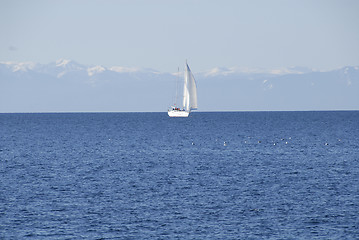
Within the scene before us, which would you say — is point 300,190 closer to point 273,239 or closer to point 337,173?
point 337,173

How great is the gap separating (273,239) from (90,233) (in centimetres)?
1213

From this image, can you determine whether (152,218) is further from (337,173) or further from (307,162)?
(307,162)

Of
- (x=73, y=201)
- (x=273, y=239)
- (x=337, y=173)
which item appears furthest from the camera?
(x=337, y=173)

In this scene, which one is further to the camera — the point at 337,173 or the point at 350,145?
the point at 350,145

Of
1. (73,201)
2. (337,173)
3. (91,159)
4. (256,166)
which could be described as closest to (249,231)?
(73,201)

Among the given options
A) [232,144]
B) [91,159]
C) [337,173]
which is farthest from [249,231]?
[232,144]

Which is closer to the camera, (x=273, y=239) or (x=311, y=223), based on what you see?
(x=273, y=239)

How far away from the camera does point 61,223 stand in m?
42.2

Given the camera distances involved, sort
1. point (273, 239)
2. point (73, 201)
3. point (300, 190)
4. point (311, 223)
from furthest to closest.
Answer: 1. point (300, 190)
2. point (73, 201)
3. point (311, 223)
4. point (273, 239)

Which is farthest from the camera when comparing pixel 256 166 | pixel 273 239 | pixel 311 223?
pixel 256 166

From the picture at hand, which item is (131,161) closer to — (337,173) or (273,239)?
(337,173)

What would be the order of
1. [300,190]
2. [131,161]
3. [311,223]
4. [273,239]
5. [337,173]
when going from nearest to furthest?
[273,239] < [311,223] < [300,190] < [337,173] < [131,161]

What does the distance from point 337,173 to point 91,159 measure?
3595cm

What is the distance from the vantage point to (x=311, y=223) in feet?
138
